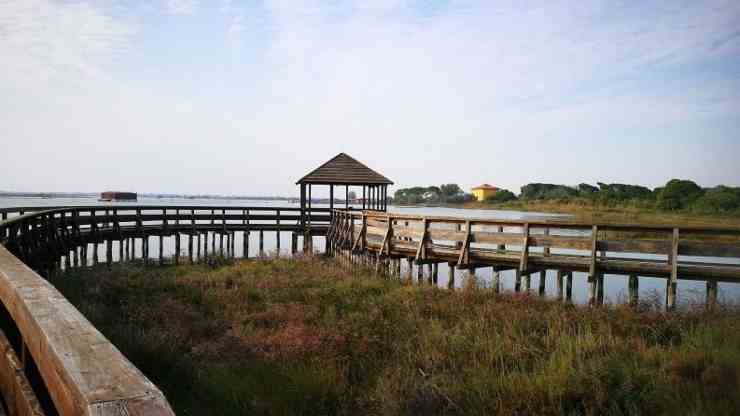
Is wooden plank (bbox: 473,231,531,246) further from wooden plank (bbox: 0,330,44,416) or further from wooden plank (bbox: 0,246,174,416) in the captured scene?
wooden plank (bbox: 0,246,174,416)

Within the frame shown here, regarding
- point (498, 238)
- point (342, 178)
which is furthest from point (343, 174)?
point (498, 238)

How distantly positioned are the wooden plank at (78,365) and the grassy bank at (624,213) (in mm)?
26641

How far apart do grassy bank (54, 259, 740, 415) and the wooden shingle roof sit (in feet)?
49.3

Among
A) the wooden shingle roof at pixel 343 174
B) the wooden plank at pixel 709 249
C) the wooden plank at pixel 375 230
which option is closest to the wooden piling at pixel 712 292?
the wooden plank at pixel 709 249

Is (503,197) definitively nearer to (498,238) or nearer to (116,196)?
(498,238)

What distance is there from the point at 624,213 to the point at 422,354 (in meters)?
46.6

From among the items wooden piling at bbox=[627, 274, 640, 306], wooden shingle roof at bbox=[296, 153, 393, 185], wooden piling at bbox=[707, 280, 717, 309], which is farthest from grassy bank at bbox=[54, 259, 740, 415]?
wooden shingle roof at bbox=[296, 153, 393, 185]

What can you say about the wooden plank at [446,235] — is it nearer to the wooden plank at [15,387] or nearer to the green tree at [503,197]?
the wooden plank at [15,387]

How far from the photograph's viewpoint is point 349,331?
23.4ft

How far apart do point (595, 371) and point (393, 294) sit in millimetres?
6188

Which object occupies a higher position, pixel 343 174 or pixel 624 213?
pixel 343 174

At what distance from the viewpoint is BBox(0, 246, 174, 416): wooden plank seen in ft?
4.50

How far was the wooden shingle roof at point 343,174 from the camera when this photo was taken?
24922 millimetres

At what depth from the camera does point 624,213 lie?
151ft
